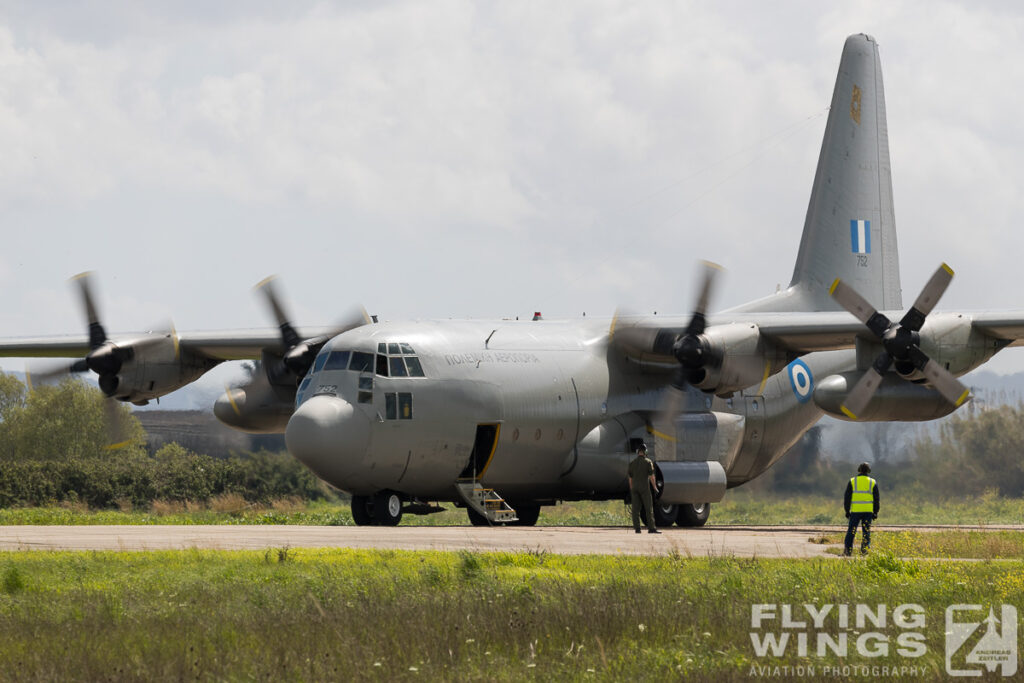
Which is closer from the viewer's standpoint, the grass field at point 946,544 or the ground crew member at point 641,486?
the grass field at point 946,544

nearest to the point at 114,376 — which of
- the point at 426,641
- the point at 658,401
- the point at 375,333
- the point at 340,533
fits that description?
the point at 375,333

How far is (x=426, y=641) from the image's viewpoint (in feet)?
37.8

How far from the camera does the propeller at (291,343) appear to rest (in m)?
28.1

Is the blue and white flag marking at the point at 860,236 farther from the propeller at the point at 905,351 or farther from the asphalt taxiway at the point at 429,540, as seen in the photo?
the asphalt taxiway at the point at 429,540

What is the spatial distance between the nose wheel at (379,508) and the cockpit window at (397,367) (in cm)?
240

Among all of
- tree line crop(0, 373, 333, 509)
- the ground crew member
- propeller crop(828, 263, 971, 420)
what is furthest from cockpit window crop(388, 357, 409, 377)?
tree line crop(0, 373, 333, 509)

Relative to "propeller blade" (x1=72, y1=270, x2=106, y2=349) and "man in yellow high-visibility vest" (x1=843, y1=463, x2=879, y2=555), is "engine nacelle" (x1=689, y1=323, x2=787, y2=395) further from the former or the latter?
"propeller blade" (x1=72, y1=270, x2=106, y2=349)

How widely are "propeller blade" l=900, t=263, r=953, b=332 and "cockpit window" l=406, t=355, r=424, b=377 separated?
9294 mm

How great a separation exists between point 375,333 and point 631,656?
1423 cm

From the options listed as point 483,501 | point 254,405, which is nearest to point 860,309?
point 483,501

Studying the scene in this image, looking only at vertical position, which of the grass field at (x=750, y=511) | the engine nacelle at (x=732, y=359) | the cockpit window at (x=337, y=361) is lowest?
the grass field at (x=750, y=511)

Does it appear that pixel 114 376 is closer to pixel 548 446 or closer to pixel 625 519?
pixel 548 446

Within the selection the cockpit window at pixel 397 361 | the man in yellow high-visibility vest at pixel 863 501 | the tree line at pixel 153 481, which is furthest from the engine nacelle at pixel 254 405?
the man in yellow high-visibility vest at pixel 863 501

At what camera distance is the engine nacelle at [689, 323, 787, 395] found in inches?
1037
